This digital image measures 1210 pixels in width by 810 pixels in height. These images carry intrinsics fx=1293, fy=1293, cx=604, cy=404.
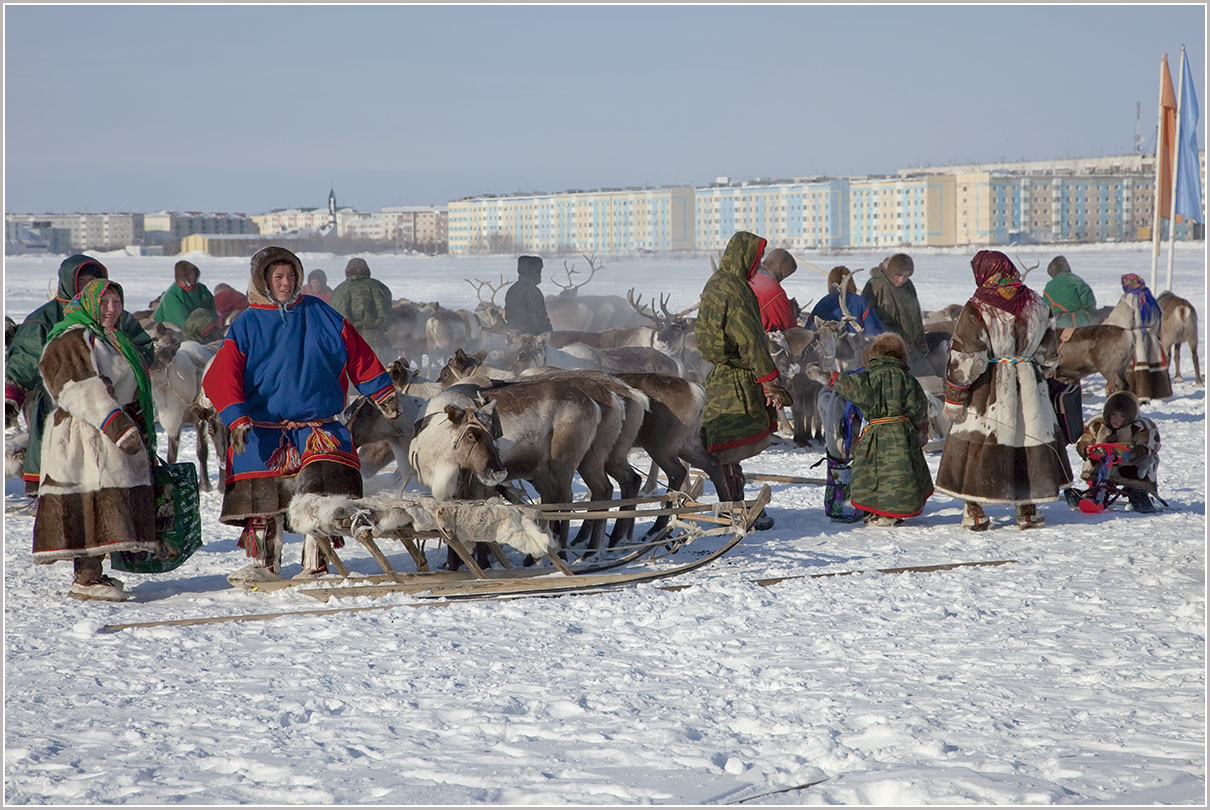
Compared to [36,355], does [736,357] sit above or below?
below

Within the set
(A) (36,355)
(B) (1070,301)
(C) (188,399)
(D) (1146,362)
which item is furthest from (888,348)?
(B) (1070,301)

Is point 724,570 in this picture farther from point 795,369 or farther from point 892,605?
point 795,369

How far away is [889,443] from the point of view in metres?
6.86

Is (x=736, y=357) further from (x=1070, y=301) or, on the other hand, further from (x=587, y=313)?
(x=587, y=313)

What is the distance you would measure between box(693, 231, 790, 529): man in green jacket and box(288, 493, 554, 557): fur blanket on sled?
1787 mm

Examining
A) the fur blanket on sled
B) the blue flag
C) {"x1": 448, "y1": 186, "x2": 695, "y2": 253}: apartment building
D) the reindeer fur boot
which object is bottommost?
the reindeer fur boot

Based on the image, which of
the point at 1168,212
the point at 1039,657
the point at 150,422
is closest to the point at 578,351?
the point at 150,422

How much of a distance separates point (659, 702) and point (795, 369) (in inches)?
251

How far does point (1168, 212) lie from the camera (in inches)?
693

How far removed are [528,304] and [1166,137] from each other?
9.18m

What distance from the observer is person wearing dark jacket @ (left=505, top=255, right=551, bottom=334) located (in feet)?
42.7

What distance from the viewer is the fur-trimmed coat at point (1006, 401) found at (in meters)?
6.69

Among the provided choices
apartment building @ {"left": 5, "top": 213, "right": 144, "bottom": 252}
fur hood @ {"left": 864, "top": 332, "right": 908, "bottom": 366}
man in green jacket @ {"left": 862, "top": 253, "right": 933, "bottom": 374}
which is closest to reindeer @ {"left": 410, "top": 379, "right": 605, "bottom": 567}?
fur hood @ {"left": 864, "top": 332, "right": 908, "bottom": 366}

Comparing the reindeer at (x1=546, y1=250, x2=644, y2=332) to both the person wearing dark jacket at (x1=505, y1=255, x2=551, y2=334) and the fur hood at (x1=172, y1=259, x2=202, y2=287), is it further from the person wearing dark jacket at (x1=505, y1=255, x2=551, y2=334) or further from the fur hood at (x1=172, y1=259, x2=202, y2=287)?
the fur hood at (x1=172, y1=259, x2=202, y2=287)
